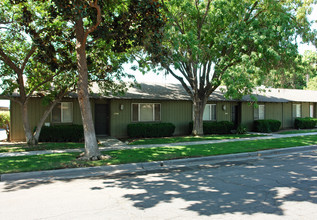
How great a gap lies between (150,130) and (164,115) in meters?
1.96

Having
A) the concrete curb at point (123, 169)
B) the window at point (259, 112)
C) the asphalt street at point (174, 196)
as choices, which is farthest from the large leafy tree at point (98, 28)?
the window at point (259, 112)

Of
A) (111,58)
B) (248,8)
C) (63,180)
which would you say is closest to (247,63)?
(248,8)

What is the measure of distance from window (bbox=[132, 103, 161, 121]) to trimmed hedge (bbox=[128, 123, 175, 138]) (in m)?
0.98

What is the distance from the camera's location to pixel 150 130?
16.7 metres

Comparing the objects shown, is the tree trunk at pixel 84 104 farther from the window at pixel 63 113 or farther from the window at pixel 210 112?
the window at pixel 210 112

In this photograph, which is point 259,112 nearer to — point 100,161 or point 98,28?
point 98,28

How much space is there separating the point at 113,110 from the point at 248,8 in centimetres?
1014

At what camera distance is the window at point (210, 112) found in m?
19.7

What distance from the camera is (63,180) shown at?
704 centimetres

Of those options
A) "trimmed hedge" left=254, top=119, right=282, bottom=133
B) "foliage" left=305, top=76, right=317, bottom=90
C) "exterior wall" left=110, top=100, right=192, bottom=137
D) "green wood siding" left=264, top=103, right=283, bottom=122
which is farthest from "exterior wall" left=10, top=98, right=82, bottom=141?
"foliage" left=305, top=76, right=317, bottom=90

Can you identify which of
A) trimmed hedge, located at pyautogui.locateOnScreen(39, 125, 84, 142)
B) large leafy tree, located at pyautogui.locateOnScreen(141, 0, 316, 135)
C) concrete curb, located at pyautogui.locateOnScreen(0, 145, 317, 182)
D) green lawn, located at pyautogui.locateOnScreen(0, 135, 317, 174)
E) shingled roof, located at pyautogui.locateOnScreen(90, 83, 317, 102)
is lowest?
concrete curb, located at pyautogui.locateOnScreen(0, 145, 317, 182)

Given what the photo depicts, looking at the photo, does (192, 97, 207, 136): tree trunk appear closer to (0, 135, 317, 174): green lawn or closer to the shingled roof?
the shingled roof

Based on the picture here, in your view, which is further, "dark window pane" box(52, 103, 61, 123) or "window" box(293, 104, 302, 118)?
"window" box(293, 104, 302, 118)

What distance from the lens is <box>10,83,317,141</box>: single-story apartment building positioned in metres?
15.3
